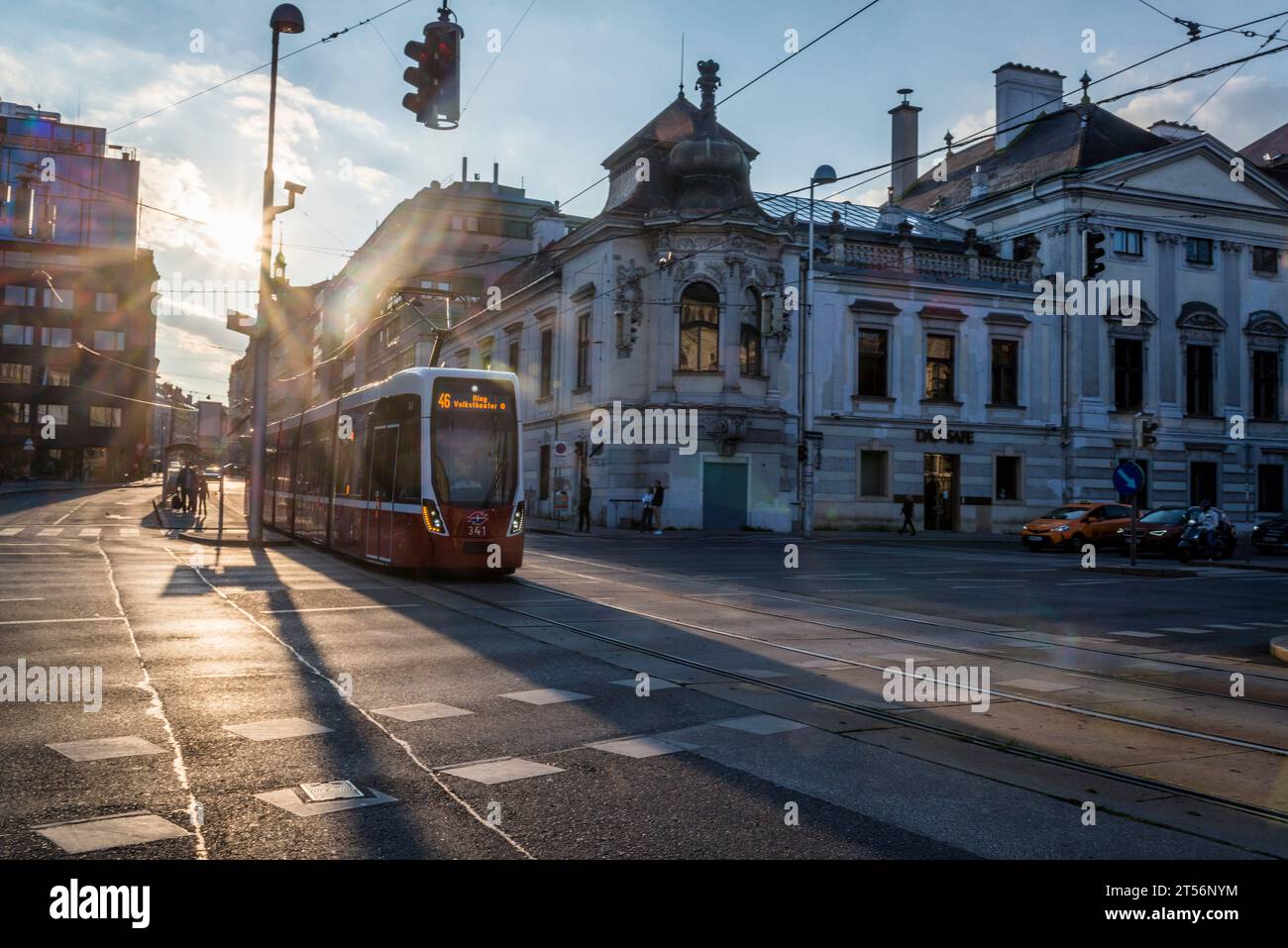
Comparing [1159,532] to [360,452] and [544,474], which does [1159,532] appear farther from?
[360,452]

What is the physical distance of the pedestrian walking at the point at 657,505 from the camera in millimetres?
35031

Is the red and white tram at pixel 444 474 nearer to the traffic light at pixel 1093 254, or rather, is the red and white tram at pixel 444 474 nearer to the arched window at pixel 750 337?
the traffic light at pixel 1093 254

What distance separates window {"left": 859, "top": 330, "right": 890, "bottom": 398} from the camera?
40.5 m

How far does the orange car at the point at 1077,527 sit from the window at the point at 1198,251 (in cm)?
1638

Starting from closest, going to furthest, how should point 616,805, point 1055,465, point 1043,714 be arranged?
point 616,805 → point 1043,714 → point 1055,465

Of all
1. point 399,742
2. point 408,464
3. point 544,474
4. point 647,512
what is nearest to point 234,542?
point 408,464

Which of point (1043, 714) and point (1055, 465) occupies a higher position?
point (1055, 465)

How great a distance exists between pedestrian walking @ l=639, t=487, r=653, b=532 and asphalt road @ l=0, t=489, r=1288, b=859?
20.1m
